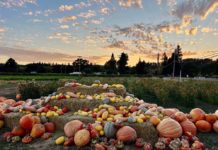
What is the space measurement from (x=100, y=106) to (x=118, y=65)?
172 feet

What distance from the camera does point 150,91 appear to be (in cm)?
812

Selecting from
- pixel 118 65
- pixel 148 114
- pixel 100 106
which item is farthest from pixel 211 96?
pixel 118 65

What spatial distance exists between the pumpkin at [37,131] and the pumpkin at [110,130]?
1.57 meters

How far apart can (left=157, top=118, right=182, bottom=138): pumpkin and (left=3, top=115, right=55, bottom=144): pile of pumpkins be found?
260cm

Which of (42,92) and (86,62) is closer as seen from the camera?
(42,92)

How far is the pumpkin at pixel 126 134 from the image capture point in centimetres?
308

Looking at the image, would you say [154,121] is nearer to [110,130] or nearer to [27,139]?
[110,130]

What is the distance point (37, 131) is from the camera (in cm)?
349

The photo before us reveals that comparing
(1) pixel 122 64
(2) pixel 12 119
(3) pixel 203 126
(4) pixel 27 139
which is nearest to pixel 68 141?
(4) pixel 27 139

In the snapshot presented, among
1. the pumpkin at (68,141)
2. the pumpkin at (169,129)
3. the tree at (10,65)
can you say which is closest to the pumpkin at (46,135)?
the pumpkin at (68,141)

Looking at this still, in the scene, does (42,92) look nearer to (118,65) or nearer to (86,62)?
(118,65)

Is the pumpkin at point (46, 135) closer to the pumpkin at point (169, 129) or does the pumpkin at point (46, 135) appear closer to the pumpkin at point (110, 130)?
the pumpkin at point (110, 130)

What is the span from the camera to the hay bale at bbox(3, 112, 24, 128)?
13.4ft

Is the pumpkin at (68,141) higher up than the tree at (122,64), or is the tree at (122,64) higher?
the tree at (122,64)
